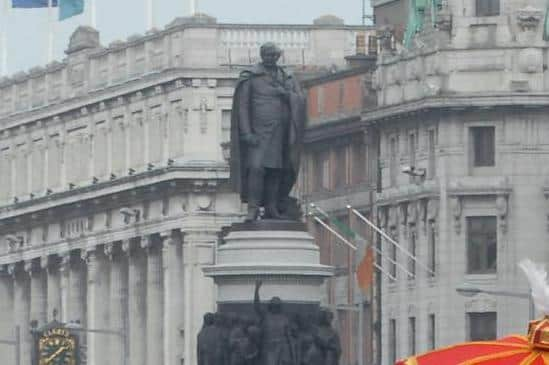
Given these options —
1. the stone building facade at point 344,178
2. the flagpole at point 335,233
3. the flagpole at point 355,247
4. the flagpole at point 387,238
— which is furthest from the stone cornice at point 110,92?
the flagpole at point 387,238

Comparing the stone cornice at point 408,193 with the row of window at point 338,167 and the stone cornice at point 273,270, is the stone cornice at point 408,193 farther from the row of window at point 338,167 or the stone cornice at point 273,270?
the stone cornice at point 273,270

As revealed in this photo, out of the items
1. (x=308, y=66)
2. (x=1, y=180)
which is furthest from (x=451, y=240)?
(x=1, y=180)

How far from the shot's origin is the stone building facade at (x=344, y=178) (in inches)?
4759

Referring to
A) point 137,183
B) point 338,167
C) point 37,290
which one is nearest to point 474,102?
point 338,167

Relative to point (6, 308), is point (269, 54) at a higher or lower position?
higher

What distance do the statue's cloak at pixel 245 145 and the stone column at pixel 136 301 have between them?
106313mm

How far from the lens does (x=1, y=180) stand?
159m

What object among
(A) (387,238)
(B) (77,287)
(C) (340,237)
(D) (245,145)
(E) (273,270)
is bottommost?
→ (E) (273,270)

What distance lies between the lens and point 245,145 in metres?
34.7

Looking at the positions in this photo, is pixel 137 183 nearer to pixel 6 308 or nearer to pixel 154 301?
pixel 154 301

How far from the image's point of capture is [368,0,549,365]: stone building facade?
110 metres

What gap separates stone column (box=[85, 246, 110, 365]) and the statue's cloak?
10847 cm

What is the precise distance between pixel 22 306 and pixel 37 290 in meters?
1.80

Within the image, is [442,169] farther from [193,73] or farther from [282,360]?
[282,360]
